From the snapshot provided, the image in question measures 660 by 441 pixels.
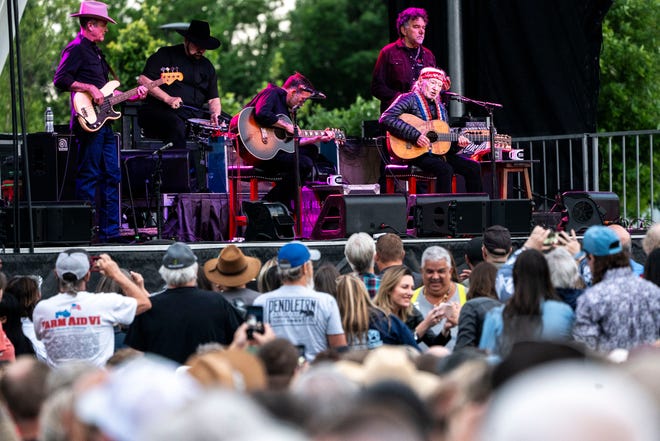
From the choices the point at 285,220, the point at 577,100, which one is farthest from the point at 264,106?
the point at 577,100

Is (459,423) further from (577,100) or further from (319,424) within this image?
(577,100)

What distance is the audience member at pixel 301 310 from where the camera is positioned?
Result: 5816mm

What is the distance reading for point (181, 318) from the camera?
5980mm

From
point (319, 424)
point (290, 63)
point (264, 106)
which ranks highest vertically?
point (290, 63)

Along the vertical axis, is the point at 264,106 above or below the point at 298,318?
above

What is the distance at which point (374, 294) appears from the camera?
6.86m

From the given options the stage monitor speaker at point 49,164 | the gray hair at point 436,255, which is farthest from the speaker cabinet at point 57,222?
the gray hair at point 436,255

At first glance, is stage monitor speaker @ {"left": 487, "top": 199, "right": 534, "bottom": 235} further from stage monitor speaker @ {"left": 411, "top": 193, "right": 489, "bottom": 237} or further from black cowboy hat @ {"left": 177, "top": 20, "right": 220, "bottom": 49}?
black cowboy hat @ {"left": 177, "top": 20, "right": 220, "bottom": 49}

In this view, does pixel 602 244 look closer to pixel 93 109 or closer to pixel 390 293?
pixel 390 293

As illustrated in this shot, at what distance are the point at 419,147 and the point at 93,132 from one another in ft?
9.50

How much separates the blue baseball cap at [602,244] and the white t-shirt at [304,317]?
1.12 m

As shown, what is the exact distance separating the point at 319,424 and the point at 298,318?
379 cm

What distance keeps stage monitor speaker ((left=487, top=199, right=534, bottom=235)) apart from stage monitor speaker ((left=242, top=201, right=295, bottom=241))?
162cm

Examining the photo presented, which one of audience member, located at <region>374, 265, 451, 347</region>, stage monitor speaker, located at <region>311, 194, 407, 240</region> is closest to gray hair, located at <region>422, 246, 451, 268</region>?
audience member, located at <region>374, 265, 451, 347</region>
